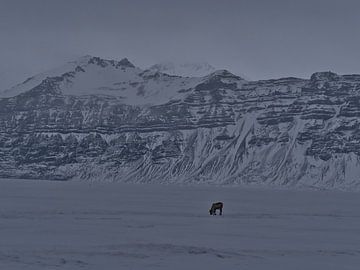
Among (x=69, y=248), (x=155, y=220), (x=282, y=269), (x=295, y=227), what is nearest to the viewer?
(x=282, y=269)

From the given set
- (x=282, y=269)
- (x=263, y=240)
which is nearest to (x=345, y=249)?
(x=263, y=240)

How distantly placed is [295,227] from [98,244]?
21.4 meters

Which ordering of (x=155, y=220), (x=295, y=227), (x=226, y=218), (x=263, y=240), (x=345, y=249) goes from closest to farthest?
1. (x=345, y=249)
2. (x=263, y=240)
3. (x=295, y=227)
4. (x=155, y=220)
5. (x=226, y=218)

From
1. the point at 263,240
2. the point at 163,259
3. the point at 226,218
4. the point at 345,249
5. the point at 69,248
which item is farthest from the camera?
the point at 226,218

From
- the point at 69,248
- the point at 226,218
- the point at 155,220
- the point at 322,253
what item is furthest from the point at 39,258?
the point at 226,218

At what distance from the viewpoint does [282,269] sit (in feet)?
113

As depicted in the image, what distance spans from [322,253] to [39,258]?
16156mm

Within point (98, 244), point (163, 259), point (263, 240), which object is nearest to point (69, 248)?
point (98, 244)

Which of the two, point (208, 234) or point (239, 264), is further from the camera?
point (208, 234)

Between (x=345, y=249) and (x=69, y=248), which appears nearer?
(x=69, y=248)

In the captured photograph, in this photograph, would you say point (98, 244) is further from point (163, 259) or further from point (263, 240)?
point (263, 240)

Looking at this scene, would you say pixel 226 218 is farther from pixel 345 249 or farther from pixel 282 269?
pixel 282 269

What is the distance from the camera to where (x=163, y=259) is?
36.8m

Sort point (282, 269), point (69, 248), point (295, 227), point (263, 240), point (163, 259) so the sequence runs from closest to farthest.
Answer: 1. point (282, 269)
2. point (163, 259)
3. point (69, 248)
4. point (263, 240)
5. point (295, 227)
